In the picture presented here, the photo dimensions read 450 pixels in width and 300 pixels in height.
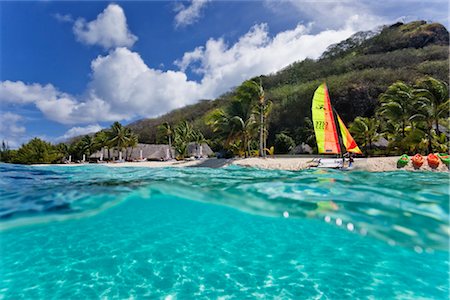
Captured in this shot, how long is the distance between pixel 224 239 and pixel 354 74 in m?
65.3

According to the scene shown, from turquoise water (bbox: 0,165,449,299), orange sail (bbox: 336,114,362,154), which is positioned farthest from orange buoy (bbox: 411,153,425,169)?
turquoise water (bbox: 0,165,449,299)

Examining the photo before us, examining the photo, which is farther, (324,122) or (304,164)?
(304,164)

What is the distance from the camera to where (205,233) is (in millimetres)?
12305

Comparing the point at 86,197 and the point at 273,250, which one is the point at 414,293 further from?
the point at 86,197

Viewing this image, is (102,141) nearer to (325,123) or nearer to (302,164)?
(302,164)

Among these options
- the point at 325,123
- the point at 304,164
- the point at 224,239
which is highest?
the point at 325,123

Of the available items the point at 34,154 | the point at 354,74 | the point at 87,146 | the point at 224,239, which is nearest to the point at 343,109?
the point at 354,74

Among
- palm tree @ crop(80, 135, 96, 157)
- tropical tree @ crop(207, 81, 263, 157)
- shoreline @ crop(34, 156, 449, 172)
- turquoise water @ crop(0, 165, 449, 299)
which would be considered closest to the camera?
turquoise water @ crop(0, 165, 449, 299)

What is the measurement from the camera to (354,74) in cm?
6600

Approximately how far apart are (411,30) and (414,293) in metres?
110

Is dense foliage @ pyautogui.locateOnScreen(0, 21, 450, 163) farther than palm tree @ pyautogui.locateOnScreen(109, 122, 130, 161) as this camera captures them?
No

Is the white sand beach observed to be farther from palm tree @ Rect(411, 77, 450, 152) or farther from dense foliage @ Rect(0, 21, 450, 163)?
palm tree @ Rect(411, 77, 450, 152)

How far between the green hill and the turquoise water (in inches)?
1717

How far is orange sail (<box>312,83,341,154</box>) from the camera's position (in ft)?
62.0
